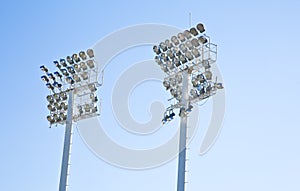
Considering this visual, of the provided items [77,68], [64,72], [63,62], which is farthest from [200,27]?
[64,72]

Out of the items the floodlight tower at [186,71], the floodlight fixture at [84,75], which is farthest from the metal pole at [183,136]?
the floodlight fixture at [84,75]

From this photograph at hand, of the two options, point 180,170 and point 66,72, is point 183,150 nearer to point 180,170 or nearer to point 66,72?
point 180,170

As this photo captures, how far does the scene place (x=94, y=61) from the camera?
112 ft

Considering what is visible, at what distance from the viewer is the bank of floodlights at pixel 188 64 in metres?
29.1

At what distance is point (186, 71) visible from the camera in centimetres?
2981

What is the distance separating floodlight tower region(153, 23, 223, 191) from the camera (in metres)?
29.0

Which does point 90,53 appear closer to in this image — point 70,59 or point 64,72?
point 70,59

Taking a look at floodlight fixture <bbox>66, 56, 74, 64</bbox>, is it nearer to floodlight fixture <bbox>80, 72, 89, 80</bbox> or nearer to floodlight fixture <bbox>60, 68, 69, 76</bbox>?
floodlight fixture <bbox>60, 68, 69, 76</bbox>

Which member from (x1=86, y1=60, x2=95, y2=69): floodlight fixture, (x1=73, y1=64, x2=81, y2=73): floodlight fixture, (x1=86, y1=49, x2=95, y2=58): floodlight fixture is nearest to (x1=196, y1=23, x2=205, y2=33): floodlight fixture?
(x1=86, y1=49, x2=95, y2=58): floodlight fixture

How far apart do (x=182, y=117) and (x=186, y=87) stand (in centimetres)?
175

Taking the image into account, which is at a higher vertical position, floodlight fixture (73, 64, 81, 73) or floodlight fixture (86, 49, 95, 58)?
floodlight fixture (86, 49, 95, 58)

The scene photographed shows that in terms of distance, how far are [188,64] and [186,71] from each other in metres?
0.39

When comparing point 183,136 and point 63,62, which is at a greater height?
point 63,62

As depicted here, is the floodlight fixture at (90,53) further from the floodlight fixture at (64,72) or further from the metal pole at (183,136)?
the metal pole at (183,136)
